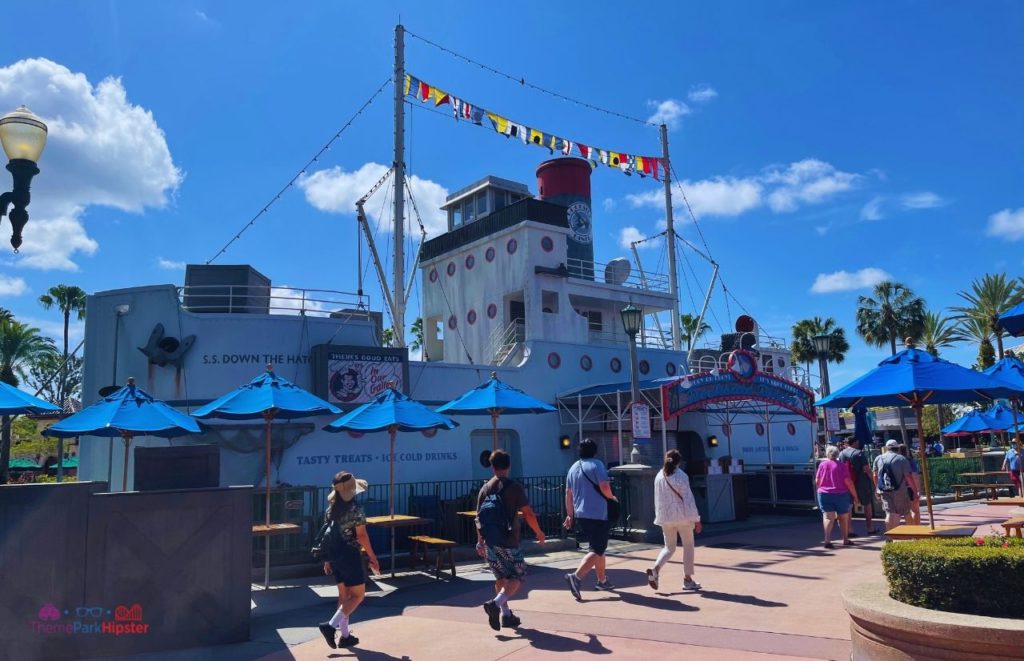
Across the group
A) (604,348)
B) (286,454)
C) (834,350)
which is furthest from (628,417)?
(834,350)

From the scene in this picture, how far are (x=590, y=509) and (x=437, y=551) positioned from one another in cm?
358

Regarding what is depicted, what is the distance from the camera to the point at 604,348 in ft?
73.2

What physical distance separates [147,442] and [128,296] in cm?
320

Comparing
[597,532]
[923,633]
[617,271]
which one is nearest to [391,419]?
[597,532]

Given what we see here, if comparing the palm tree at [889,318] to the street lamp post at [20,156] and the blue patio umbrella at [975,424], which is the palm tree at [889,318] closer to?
the blue patio umbrella at [975,424]

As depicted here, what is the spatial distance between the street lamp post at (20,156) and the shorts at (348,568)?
4119 millimetres

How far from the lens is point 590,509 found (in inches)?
354

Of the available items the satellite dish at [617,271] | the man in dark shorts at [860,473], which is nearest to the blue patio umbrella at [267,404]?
the man in dark shorts at [860,473]

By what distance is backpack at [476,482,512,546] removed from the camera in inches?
304

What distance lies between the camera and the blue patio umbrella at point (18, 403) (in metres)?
11.3

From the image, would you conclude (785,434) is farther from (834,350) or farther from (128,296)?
(834,350)

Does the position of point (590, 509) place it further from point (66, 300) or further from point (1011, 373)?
point (66, 300)

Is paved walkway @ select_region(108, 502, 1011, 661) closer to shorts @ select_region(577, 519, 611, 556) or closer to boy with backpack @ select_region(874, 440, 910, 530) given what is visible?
shorts @ select_region(577, 519, 611, 556)

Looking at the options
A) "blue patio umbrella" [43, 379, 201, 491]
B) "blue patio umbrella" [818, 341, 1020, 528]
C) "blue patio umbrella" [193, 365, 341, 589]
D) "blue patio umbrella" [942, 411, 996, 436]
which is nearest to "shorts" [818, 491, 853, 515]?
"blue patio umbrella" [818, 341, 1020, 528]
